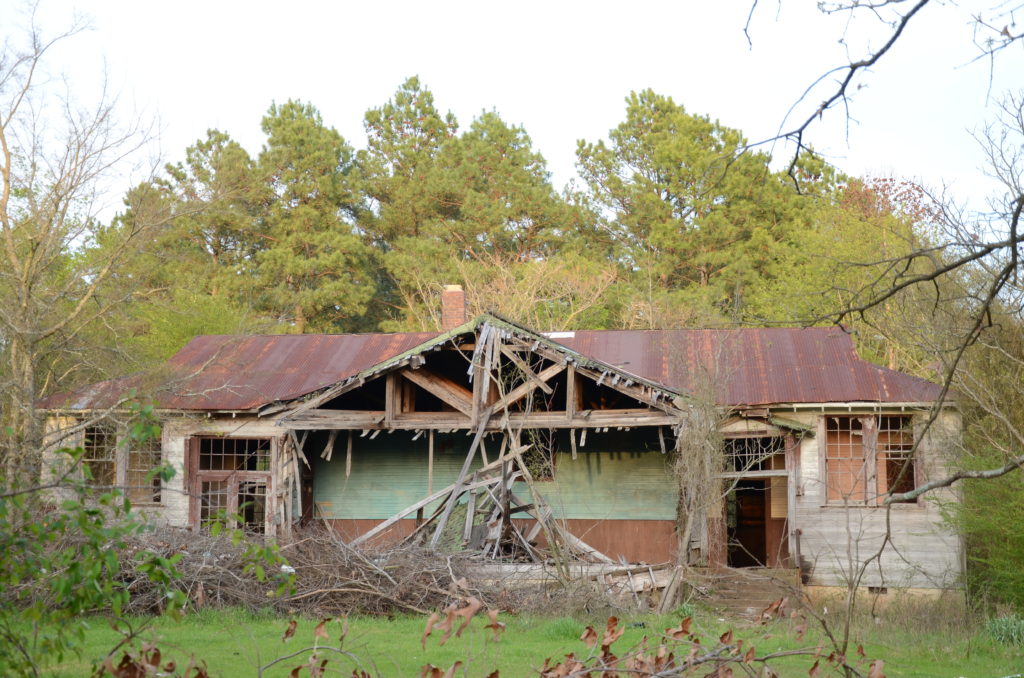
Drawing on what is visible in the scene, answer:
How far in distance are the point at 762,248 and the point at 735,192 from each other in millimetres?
2599

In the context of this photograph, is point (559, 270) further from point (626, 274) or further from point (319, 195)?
point (319, 195)

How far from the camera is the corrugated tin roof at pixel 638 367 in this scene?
751 inches

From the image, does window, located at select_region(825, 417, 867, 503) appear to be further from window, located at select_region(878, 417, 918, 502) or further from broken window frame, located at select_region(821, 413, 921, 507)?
window, located at select_region(878, 417, 918, 502)

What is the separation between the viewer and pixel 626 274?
40.0 metres

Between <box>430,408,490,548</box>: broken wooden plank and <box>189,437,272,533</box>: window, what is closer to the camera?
<box>430,408,490,548</box>: broken wooden plank

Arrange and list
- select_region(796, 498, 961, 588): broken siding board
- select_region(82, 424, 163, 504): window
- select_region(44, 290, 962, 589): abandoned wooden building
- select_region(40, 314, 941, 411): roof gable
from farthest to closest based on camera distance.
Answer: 1. select_region(82, 424, 163, 504): window
2. select_region(796, 498, 961, 588): broken siding board
3. select_region(40, 314, 941, 411): roof gable
4. select_region(44, 290, 962, 589): abandoned wooden building

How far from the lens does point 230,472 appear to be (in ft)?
68.6

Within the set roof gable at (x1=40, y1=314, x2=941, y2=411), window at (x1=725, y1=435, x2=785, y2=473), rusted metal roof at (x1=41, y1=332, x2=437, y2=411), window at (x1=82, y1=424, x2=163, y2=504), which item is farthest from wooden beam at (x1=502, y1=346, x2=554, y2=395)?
window at (x1=82, y1=424, x2=163, y2=504)

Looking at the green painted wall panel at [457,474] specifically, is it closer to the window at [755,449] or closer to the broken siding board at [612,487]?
the broken siding board at [612,487]

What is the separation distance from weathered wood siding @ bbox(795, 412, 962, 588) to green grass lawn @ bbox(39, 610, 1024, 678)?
4.51m

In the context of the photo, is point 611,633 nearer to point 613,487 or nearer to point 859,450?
point 859,450

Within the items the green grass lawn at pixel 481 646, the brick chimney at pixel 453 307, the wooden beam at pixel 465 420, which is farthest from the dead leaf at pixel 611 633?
the brick chimney at pixel 453 307

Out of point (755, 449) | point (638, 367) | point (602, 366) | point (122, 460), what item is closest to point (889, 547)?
point (755, 449)

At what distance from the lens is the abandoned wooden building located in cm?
1806
